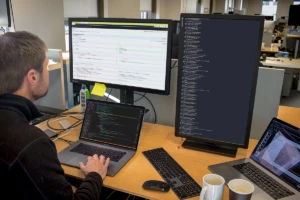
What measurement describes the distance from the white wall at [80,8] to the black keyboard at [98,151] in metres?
2.93

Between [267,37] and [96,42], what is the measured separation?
532cm

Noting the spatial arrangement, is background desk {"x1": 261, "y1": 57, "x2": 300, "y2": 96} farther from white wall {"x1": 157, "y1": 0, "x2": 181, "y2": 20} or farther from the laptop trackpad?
the laptop trackpad

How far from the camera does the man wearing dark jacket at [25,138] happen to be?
83 cm

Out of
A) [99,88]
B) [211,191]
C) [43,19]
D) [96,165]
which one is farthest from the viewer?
[43,19]

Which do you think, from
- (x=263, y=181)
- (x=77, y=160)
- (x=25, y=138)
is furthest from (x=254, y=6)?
(x=25, y=138)

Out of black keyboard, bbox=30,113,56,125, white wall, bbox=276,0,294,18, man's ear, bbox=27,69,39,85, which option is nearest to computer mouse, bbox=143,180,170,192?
man's ear, bbox=27,69,39,85

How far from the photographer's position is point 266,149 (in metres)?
1.25

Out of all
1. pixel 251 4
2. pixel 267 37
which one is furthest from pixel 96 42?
pixel 251 4

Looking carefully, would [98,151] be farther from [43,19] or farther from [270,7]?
[270,7]

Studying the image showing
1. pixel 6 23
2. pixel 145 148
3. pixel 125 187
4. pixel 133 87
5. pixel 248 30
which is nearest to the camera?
pixel 125 187

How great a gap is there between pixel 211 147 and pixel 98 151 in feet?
1.84

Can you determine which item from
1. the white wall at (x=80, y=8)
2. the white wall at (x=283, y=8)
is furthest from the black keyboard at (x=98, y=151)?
the white wall at (x=283, y=8)

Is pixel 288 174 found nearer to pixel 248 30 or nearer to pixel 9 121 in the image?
pixel 248 30

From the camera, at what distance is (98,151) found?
4.51 ft
